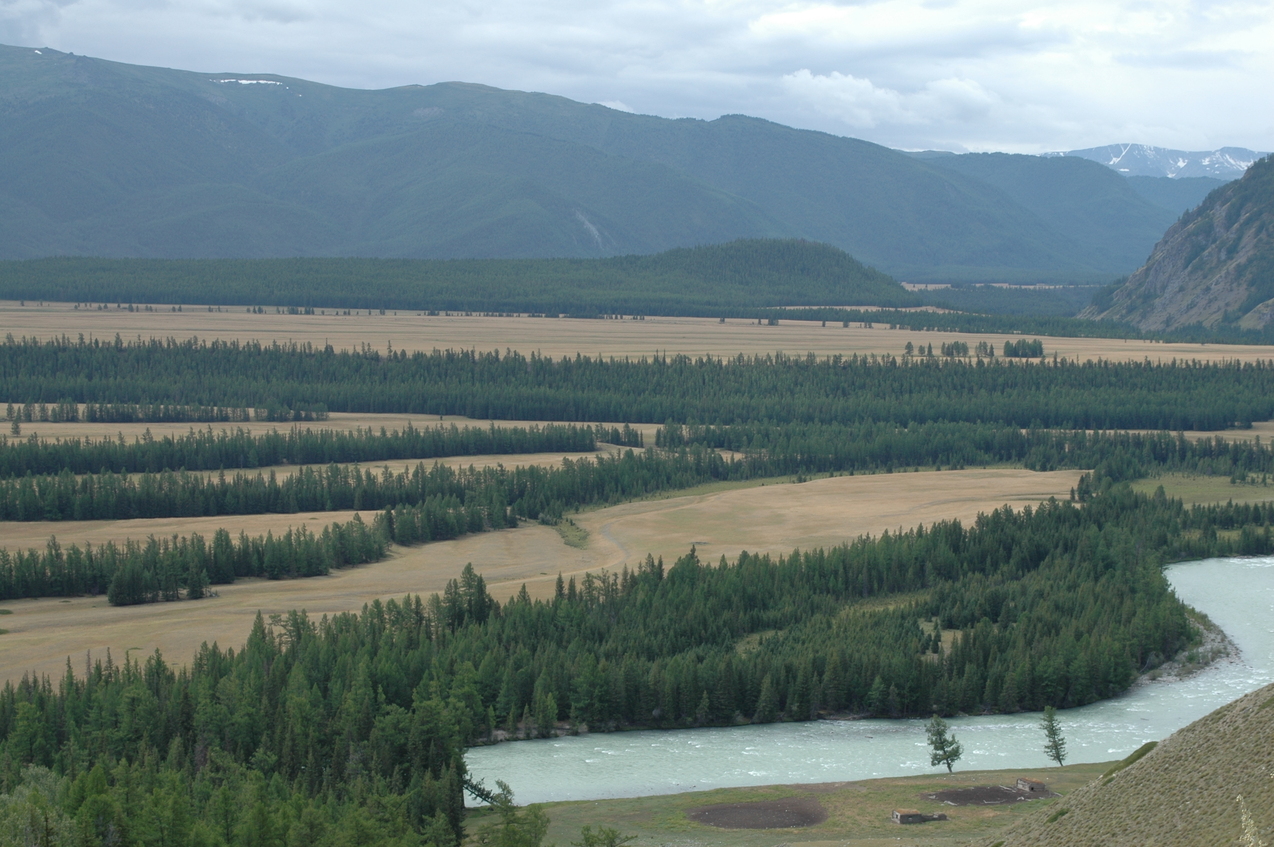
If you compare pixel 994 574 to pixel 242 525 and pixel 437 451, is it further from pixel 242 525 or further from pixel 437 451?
pixel 437 451

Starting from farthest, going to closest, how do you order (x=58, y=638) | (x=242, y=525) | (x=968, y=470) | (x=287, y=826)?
(x=968, y=470), (x=242, y=525), (x=58, y=638), (x=287, y=826)

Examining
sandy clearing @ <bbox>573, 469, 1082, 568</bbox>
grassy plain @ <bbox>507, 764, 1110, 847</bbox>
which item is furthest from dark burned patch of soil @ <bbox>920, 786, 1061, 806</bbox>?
sandy clearing @ <bbox>573, 469, 1082, 568</bbox>

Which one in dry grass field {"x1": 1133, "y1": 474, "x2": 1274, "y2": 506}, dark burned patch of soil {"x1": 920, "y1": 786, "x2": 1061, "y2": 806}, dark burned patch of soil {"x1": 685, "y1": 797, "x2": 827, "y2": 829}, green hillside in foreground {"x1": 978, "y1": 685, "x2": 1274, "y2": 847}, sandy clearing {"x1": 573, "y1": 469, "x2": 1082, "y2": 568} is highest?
green hillside in foreground {"x1": 978, "y1": 685, "x2": 1274, "y2": 847}

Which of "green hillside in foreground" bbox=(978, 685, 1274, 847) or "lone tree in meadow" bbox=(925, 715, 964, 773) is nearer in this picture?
"green hillside in foreground" bbox=(978, 685, 1274, 847)

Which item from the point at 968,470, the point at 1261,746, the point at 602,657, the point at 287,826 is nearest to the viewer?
the point at 1261,746

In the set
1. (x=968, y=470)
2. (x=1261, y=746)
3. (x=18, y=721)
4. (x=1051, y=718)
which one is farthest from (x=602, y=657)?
(x=968, y=470)

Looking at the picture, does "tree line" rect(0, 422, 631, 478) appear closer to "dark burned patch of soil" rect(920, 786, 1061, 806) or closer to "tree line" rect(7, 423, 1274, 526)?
"tree line" rect(7, 423, 1274, 526)

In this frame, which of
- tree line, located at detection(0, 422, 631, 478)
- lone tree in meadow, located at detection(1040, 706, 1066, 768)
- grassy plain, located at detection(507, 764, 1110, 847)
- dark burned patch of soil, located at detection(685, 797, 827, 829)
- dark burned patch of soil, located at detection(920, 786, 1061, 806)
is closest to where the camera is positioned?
grassy plain, located at detection(507, 764, 1110, 847)

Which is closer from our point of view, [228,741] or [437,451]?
[228,741]
